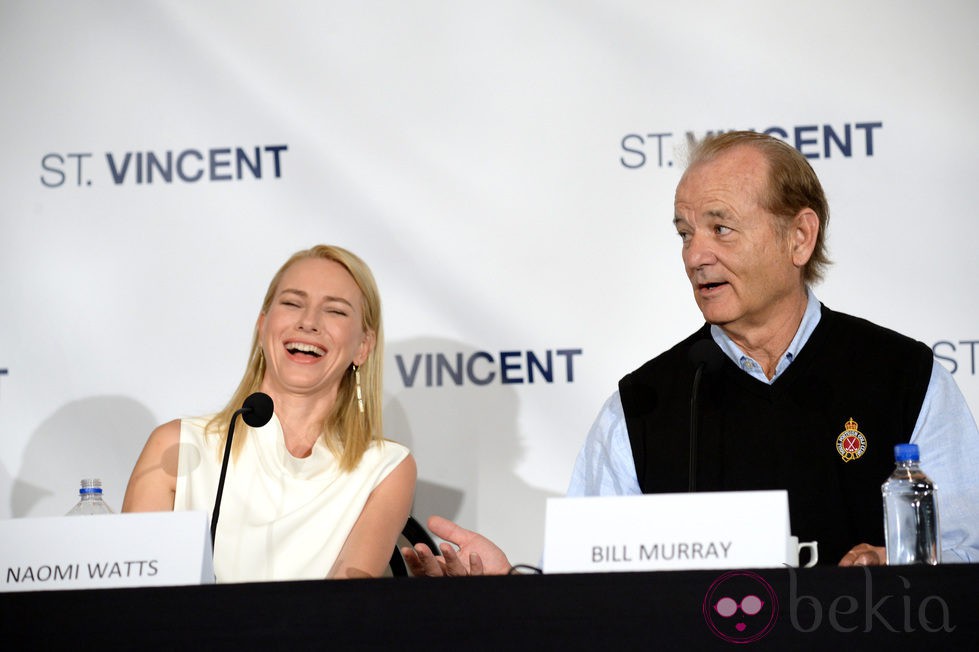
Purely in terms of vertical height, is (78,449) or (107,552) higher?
(78,449)

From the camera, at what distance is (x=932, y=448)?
2.31 m

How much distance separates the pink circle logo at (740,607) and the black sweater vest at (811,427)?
3.41 feet

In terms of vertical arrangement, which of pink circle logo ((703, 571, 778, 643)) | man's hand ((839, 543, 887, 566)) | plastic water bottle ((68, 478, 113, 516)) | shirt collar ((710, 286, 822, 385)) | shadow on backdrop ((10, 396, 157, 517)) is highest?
shirt collar ((710, 286, 822, 385))

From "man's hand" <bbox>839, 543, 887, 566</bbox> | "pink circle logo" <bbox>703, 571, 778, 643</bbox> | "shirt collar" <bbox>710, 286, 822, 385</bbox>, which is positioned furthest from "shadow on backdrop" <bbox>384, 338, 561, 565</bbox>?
"pink circle logo" <bbox>703, 571, 778, 643</bbox>

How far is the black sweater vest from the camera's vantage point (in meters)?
2.37

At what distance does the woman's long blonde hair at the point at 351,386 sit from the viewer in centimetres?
276

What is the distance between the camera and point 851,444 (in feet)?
7.86

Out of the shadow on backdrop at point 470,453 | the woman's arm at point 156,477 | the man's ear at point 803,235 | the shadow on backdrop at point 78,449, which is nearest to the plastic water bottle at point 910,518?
the man's ear at point 803,235

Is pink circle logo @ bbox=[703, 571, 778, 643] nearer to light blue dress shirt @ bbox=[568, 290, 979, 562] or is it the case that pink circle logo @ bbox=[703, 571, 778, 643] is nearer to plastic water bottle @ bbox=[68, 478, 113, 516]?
light blue dress shirt @ bbox=[568, 290, 979, 562]

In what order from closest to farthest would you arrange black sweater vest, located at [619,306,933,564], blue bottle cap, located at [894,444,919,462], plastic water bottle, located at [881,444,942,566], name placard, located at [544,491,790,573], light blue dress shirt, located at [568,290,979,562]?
name placard, located at [544,491,790,573], blue bottle cap, located at [894,444,919,462], plastic water bottle, located at [881,444,942,566], light blue dress shirt, located at [568,290,979,562], black sweater vest, located at [619,306,933,564]

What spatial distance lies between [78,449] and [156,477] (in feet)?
2.75

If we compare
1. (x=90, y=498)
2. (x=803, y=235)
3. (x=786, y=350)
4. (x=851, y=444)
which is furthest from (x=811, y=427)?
(x=90, y=498)

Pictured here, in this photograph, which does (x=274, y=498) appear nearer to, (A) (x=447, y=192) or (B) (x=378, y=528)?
(B) (x=378, y=528)

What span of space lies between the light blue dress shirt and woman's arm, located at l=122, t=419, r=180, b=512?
96 centimetres
